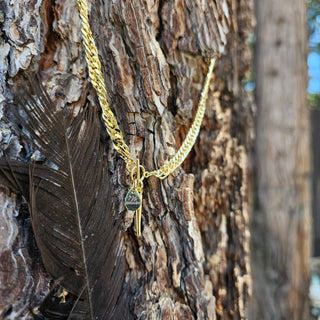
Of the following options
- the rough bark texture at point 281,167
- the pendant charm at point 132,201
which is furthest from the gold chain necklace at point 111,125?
the rough bark texture at point 281,167

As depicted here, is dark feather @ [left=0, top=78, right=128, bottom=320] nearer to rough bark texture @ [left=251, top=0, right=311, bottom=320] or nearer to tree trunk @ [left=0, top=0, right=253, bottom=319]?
tree trunk @ [left=0, top=0, right=253, bottom=319]

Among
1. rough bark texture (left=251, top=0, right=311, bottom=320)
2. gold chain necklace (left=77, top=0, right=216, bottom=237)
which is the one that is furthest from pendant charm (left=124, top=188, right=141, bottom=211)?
rough bark texture (left=251, top=0, right=311, bottom=320)

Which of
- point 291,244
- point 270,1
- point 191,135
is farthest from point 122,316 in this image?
point 270,1

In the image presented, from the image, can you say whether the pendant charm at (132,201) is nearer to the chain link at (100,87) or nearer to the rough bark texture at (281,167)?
the chain link at (100,87)

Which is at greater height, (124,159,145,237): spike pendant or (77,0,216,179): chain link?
(77,0,216,179): chain link

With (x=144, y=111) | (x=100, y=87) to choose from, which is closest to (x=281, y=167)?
(x=144, y=111)

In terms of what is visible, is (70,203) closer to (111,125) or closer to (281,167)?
(111,125)
